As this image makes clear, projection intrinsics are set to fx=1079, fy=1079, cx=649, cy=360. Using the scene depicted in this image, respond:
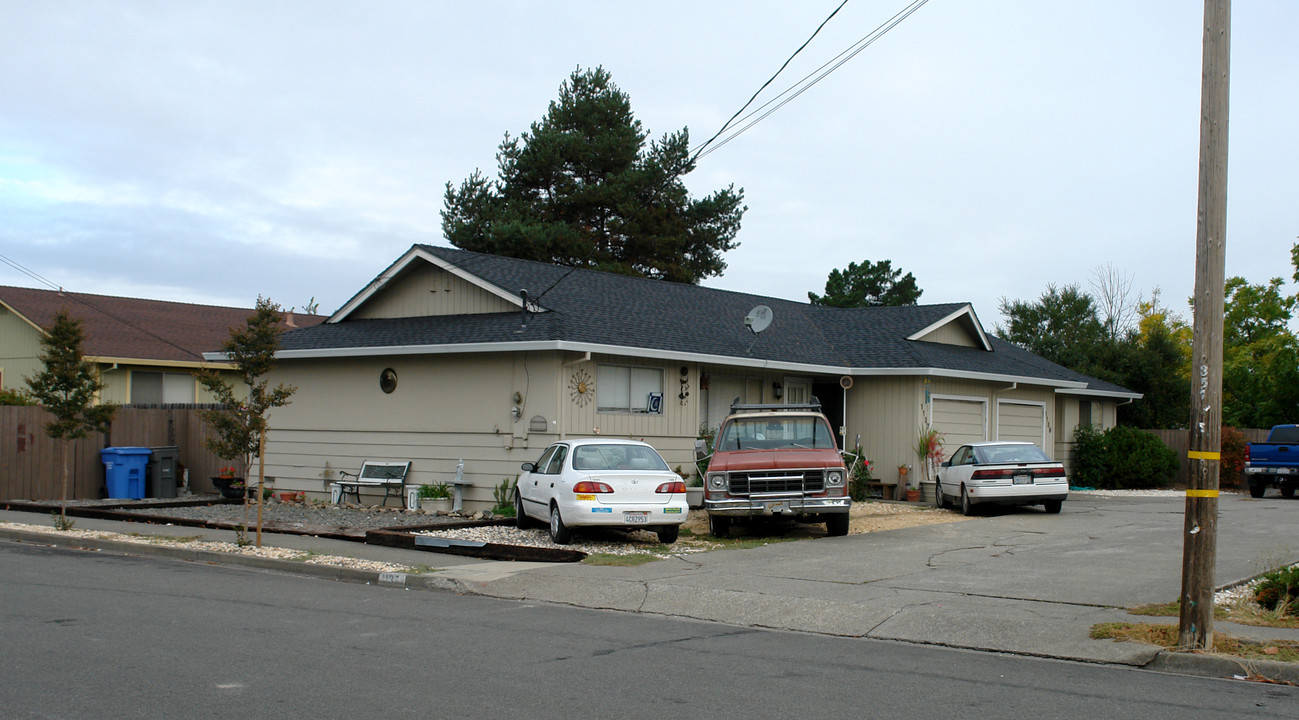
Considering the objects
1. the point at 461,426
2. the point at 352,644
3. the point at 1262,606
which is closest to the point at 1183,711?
the point at 1262,606

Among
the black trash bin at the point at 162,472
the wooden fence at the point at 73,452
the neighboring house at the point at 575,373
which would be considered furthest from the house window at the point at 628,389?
the black trash bin at the point at 162,472

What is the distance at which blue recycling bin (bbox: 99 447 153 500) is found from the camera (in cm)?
2305

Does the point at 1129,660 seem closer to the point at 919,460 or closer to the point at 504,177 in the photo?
the point at 919,460

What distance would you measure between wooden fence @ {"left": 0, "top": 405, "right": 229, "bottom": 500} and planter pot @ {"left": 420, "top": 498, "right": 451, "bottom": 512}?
21.5 feet

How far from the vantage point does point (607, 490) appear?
1482cm

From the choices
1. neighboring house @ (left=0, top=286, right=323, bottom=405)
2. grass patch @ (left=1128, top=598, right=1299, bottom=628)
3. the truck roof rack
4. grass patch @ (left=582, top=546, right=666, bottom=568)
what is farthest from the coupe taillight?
neighboring house @ (left=0, top=286, right=323, bottom=405)

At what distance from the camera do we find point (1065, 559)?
551 inches

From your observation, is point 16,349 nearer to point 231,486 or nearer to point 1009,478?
point 231,486

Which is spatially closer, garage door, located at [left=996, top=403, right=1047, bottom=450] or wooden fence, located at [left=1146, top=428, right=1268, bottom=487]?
garage door, located at [left=996, top=403, right=1047, bottom=450]

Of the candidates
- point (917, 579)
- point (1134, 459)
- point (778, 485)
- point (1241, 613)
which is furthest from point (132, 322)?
point (1241, 613)

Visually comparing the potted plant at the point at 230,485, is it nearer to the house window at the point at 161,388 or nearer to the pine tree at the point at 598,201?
the house window at the point at 161,388

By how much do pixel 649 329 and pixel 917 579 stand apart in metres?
9.75

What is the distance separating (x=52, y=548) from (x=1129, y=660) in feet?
46.9

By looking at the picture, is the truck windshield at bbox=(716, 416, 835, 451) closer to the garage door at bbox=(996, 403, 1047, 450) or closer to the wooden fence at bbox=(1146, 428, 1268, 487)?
the garage door at bbox=(996, 403, 1047, 450)
